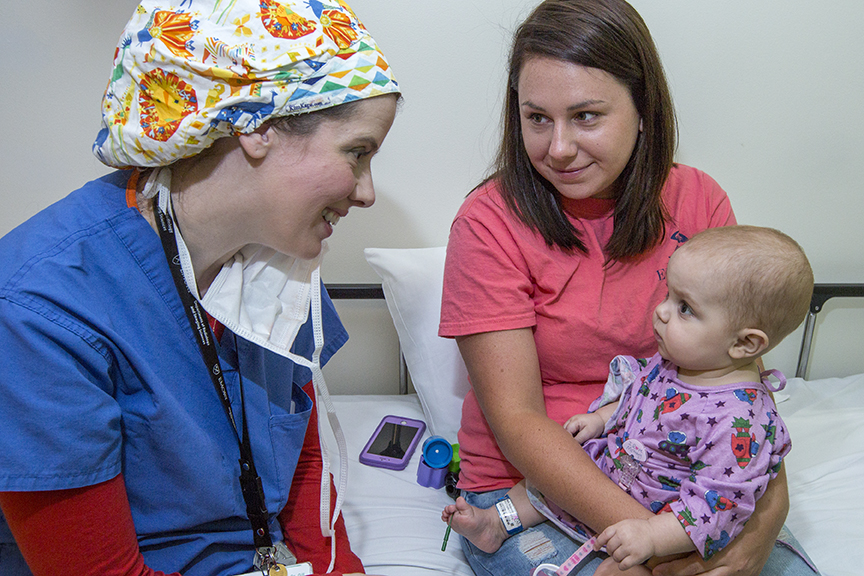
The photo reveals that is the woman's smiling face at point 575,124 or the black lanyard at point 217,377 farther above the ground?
the woman's smiling face at point 575,124

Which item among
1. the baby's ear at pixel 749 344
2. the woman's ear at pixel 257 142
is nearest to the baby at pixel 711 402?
the baby's ear at pixel 749 344

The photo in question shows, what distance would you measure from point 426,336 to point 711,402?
0.87 m

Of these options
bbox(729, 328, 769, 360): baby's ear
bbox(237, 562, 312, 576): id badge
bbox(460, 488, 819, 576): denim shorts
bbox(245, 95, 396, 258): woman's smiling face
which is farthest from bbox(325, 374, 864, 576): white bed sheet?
bbox(245, 95, 396, 258): woman's smiling face

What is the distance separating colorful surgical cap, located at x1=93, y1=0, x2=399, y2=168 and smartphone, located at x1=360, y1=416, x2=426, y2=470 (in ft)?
3.45

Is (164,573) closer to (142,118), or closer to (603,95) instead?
(142,118)

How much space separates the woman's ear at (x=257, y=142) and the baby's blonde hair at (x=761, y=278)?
777 mm

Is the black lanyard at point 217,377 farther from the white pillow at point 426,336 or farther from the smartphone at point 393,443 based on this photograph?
the white pillow at point 426,336

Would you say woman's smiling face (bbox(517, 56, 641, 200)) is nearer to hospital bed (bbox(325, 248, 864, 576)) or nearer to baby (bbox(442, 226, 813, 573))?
baby (bbox(442, 226, 813, 573))

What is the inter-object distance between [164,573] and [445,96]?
1.41m

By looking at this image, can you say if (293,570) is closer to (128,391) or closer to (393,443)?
(128,391)

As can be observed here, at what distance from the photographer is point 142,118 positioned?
896 millimetres

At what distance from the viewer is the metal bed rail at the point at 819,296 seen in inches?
79.7

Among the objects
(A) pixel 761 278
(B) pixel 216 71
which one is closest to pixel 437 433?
(A) pixel 761 278

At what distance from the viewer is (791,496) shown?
1546 mm
